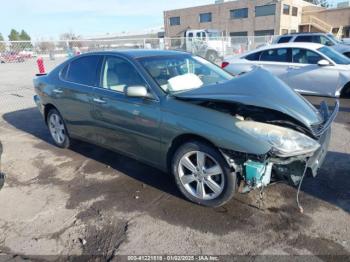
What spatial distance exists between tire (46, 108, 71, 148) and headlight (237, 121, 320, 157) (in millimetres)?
3413

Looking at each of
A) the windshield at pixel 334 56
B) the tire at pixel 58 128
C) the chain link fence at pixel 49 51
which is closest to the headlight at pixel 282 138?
the tire at pixel 58 128

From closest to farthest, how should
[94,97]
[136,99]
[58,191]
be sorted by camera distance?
[136,99]
[58,191]
[94,97]

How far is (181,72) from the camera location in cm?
412

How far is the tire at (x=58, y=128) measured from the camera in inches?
209

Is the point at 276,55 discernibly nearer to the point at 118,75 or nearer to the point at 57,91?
the point at 118,75

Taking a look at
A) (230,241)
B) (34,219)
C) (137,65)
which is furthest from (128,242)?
Result: (137,65)

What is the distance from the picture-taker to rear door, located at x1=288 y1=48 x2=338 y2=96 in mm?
7910

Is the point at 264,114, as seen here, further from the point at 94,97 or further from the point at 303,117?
the point at 94,97

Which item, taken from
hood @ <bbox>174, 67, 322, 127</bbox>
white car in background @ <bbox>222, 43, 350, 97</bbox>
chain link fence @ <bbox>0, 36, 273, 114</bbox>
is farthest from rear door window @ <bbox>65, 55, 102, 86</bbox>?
white car in background @ <bbox>222, 43, 350, 97</bbox>

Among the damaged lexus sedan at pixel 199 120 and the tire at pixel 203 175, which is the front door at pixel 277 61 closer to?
the damaged lexus sedan at pixel 199 120

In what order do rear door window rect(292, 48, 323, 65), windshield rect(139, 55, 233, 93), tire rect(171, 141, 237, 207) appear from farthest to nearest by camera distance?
rear door window rect(292, 48, 323, 65), windshield rect(139, 55, 233, 93), tire rect(171, 141, 237, 207)

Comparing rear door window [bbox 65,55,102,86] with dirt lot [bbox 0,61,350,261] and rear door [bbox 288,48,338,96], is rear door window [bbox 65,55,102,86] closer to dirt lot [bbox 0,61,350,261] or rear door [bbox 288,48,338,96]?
dirt lot [bbox 0,61,350,261]

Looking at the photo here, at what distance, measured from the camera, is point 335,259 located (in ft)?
8.43

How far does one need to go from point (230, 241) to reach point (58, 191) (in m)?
2.32
